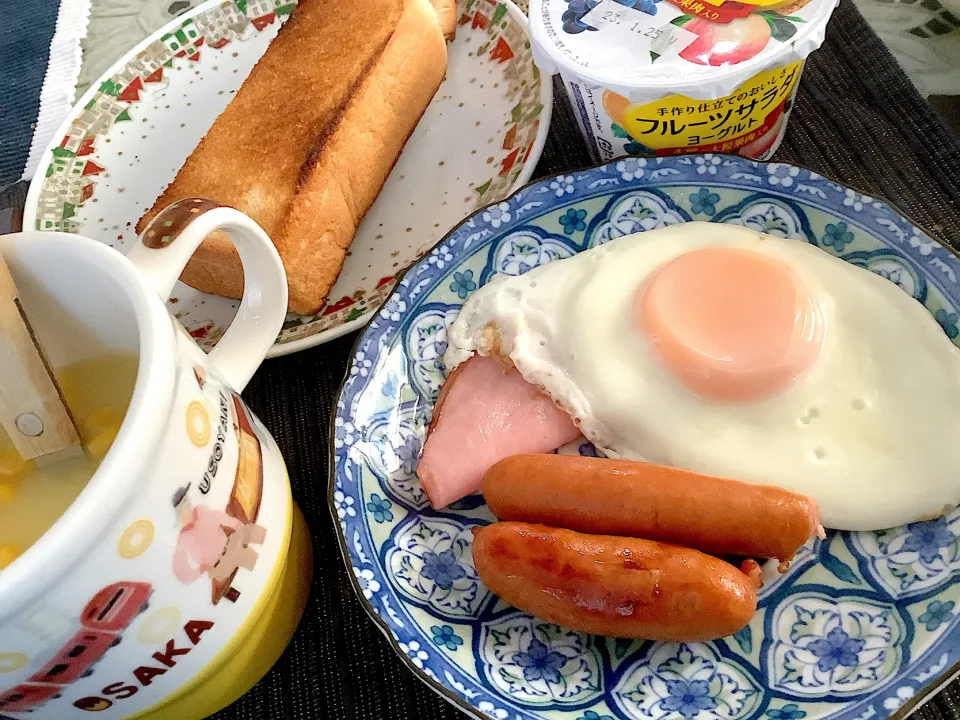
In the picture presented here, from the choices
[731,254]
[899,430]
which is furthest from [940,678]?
[731,254]

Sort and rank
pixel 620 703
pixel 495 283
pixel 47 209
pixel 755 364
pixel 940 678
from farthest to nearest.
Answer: pixel 47 209 < pixel 495 283 < pixel 755 364 < pixel 620 703 < pixel 940 678

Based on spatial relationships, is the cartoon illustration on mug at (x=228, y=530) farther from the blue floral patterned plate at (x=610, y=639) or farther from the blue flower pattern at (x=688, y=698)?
the blue flower pattern at (x=688, y=698)

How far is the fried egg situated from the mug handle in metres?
0.32

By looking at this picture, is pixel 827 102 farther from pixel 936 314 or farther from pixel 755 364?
pixel 755 364

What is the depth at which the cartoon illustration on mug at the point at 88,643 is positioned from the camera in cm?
69

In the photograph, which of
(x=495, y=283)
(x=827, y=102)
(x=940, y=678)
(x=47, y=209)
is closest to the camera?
(x=940, y=678)

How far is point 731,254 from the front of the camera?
1.14 meters

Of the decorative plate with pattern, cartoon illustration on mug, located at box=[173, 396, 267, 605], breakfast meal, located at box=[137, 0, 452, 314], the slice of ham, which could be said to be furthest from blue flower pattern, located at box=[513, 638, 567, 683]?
breakfast meal, located at box=[137, 0, 452, 314]

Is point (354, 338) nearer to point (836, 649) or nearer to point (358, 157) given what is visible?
point (358, 157)

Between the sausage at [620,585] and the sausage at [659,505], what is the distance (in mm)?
36

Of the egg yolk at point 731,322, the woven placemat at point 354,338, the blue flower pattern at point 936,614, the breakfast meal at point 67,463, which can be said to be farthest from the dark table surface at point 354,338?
the breakfast meal at point 67,463

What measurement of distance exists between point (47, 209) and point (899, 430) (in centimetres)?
162

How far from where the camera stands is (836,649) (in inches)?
36.1

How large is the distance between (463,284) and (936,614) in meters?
0.79
